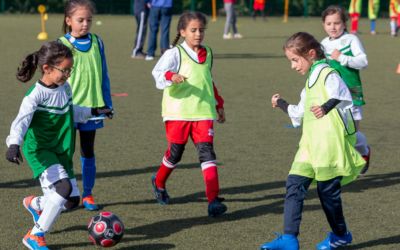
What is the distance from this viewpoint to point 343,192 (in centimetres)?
842

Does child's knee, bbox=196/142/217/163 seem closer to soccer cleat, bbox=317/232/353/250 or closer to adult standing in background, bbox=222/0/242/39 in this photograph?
soccer cleat, bbox=317/232/353/250

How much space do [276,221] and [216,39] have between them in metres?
21.2

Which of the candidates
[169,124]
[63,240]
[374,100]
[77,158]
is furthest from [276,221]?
[374,100]

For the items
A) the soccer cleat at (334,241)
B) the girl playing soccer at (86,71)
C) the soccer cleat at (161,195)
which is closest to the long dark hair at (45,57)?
the girl playing soccer at (86,71)

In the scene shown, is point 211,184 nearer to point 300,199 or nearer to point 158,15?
point 300,199

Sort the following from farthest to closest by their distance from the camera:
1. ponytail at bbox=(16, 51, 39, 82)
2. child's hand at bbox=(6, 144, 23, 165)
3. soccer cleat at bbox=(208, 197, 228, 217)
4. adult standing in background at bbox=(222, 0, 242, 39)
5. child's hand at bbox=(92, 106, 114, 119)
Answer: adult standing in background at bbox=(222, 0, 242, 39), soccer cleat at bbox=(208, 197, 228, 217), child's hand at bbox=(92, 106, 114, 119), ponytail at bbox=(16, 51, 39, 82), child's hand at bbox=(6, 144, 23, 165)

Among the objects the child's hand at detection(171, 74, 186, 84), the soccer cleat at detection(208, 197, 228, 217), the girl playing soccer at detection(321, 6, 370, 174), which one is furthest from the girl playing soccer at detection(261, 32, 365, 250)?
the girl playing soccer at detection(321, 6, 370, 174)

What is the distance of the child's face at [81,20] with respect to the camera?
7.56 m

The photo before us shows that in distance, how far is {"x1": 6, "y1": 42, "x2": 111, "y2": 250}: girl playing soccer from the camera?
6371 mm

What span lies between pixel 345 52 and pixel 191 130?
2.05 metres

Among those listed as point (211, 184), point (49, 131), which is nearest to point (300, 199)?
point (211, 184)

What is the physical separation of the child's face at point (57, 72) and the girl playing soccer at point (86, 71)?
3.59ft

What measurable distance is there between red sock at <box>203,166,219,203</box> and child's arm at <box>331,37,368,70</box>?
1.92 metres

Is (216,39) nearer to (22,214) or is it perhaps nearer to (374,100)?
(374,100)
